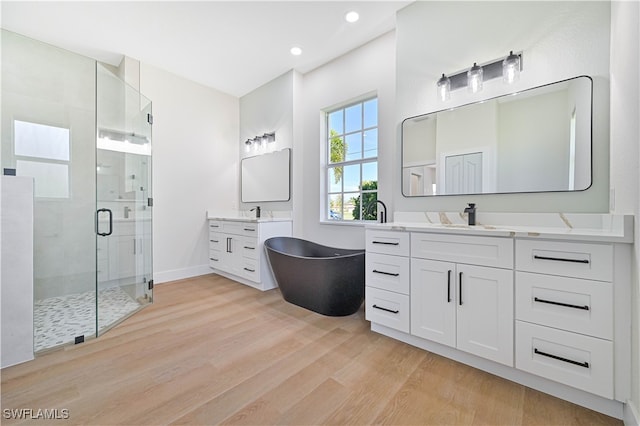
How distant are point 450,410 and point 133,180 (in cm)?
378

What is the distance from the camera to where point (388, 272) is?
6.62 feet

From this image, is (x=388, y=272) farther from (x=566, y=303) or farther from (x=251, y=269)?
(x=251, y=269)

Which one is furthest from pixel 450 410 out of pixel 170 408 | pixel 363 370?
pixel 170 408

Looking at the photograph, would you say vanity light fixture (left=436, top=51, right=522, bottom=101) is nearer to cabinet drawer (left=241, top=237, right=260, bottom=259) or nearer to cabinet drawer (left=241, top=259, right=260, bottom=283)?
cabinet drawer (left=241, top=237, right=260, bottom=259)

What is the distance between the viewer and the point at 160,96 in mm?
3676

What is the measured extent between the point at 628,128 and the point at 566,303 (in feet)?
3.03

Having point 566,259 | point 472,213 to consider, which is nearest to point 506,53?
point 472,213

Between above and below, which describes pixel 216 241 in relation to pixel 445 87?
below

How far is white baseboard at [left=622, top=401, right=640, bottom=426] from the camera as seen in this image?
1100 mm

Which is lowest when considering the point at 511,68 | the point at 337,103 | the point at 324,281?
the point at 324,281

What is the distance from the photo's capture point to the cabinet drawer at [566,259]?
1.26 meters

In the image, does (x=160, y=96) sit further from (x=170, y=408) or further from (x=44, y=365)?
(x=170, y=408)

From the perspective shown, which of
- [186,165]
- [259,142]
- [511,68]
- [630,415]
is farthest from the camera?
[259,142]

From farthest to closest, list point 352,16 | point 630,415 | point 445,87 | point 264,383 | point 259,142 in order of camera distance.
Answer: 1. point 259,142
2. point 352,16
3. point 445,87
4. point 264,383
5. point 630,415
